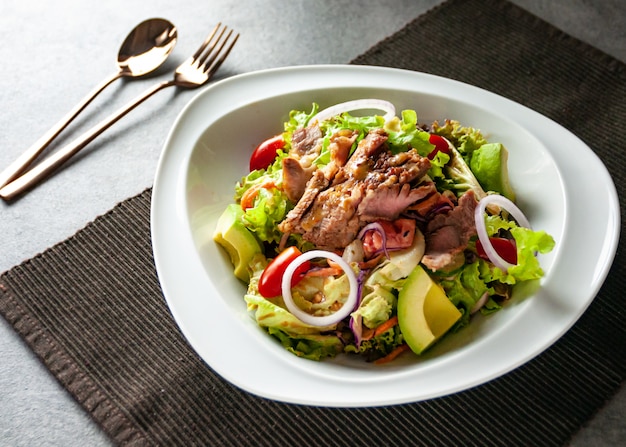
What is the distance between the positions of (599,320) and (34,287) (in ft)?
8.55

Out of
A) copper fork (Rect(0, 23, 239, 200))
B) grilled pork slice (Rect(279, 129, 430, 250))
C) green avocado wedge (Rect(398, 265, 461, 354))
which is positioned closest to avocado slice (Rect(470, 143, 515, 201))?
grilled pork slice (Rect(279, 129, 430, 250))

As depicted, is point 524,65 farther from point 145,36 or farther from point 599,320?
point 145,36

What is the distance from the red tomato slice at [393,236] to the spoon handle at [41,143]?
2.13 meters

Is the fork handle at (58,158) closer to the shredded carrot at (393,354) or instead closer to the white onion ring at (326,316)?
the white onion ring at (326,316)

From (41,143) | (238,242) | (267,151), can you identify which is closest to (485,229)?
(238,242)

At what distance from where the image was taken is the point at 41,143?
3.99 m

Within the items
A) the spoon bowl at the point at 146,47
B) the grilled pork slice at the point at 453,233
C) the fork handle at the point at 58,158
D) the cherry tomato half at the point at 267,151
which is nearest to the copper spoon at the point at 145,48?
the spoon bowl at the point at 146,47

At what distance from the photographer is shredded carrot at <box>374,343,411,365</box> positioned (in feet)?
8.96

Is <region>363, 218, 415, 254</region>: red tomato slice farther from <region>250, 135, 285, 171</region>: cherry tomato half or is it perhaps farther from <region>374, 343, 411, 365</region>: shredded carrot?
<region>250, 135, 285, 171</region>: cherry tomato half

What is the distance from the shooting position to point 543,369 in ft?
9.87

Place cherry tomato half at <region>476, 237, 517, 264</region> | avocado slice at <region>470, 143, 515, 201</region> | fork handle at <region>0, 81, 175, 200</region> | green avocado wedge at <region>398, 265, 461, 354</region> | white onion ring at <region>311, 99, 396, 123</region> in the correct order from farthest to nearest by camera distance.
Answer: fork handle at <region>0, 81, 175, 200</region>, white onion ring at <region>311, 99, 396, 123</region>, avocado slice at <region>470, 143, 515, 201</region>, cherry tomato half at <region>476, 237, 517, 264</region>, green avocado wedge at <region>398, 265, 461, 354</region>

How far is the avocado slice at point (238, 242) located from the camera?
116 inches

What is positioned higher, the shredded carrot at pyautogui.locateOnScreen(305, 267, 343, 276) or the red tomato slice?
the red tomato slice

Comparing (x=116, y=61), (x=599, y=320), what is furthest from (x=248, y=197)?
(x=116, y=61)
